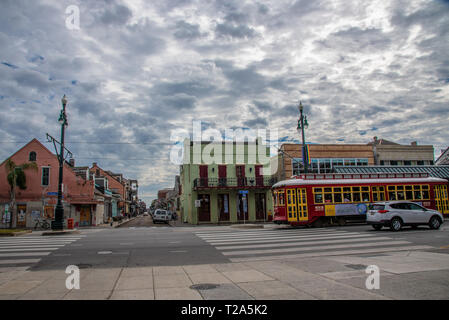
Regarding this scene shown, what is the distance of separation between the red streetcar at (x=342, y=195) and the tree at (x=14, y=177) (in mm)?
24120

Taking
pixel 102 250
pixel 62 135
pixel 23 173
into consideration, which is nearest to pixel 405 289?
pixel 102 250

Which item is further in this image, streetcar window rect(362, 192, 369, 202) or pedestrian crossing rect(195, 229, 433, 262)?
streetcar window rect(362, 192, 369, 202)

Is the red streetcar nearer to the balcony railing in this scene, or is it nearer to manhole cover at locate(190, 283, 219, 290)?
the balcony railing

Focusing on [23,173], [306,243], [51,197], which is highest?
[23,173]

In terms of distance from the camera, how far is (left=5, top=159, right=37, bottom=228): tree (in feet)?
104

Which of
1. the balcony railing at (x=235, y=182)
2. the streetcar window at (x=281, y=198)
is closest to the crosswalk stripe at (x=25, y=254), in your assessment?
the streetcar window at (x=281, y=198)

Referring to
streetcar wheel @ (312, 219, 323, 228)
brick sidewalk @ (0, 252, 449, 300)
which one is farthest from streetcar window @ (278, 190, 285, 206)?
brick sidewalk @ (0, 252, 449, 300)

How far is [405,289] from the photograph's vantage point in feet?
19.9

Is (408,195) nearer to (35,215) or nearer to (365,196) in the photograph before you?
(365,196)

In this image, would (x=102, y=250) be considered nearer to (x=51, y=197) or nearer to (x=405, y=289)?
(x=405, y=289)

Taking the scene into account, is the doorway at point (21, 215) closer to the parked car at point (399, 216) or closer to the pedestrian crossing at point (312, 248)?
the pedestrian crossing at point (312, 248)

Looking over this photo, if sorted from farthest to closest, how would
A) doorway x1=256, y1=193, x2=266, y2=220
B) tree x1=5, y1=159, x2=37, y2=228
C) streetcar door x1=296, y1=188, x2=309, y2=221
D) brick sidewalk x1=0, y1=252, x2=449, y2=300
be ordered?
doorway x1=256, y1=193, x2=266, y2=220, tree x1=5, y1=159, x2=37, y2=228, streetcar door x1=296, y1=188, x2=309, y2=221, brick sidewalk x1=0, y1=252, x2=449, y2=300


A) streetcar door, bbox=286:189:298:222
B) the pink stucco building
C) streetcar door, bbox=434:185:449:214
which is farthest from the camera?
the pink stucco building
